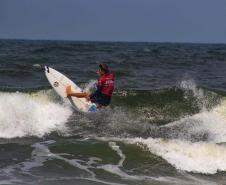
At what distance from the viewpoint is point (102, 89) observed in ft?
43.9

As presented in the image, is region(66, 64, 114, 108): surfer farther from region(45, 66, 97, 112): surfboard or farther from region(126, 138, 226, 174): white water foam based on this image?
region(126, 138, 226, 174): white water foam

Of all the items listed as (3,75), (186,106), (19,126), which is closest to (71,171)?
(19,126)

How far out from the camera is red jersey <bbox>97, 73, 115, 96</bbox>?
13195 millimetres

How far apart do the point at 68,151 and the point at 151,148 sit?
5.32 feet

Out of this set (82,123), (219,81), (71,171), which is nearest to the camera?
(71,171)

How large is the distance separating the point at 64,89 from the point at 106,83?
5.82ft

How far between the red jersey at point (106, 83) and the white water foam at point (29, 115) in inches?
53.9

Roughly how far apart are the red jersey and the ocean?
2.91 feet

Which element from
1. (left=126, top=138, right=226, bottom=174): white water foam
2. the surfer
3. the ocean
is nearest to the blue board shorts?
the surfer

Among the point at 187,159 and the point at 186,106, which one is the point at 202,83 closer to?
the point at 186,106

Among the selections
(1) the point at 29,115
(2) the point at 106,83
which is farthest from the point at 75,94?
(1) the point at 29,115

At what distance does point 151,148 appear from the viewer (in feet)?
33.4

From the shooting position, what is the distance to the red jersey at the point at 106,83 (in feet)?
43.3

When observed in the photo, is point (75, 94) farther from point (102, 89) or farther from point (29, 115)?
point (29, 115)
